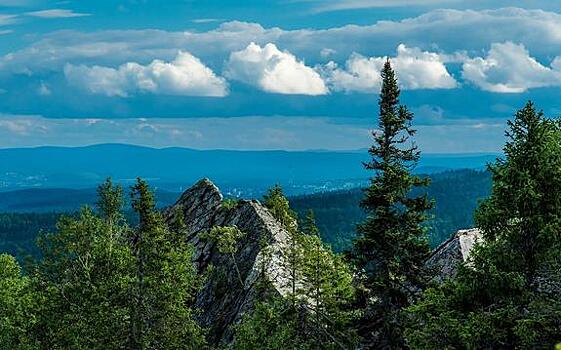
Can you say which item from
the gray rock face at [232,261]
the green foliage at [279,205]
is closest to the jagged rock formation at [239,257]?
the gray rock face at [232,261]

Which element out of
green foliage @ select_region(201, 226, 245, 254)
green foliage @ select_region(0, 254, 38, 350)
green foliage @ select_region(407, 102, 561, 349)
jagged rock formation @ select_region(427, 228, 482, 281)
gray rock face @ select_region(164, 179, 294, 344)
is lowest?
green foliage @ select_region(0, 254, 38, 350)

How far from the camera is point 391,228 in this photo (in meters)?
38.6

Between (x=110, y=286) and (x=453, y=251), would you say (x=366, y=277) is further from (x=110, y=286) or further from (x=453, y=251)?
(x=110, y=286)

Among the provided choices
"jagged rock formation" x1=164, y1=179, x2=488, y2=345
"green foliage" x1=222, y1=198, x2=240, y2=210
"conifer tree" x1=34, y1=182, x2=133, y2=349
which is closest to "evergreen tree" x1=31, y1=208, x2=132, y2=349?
"conifer tree" x1=34, y1=182, x2=133, y2=349

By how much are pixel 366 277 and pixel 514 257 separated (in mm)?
12770

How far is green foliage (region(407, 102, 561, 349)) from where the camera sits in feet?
93.5

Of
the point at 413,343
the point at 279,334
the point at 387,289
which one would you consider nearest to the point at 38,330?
the point at 279,334

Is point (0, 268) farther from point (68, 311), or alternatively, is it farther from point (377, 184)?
point (377, 184)

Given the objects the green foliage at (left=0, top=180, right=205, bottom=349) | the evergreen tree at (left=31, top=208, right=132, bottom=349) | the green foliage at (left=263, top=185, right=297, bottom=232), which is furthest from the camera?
the green foliage at (left=263, top=185, right=297, bottom=232)

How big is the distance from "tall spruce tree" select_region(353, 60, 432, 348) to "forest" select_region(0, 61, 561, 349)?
7 cm

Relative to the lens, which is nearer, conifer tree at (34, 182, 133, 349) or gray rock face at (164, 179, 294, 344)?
conifer tree at (34, 182, 133, 349)

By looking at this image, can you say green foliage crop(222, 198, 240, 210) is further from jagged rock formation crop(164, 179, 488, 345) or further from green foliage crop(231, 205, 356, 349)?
green foliage crop(231, 205, 356, 349)

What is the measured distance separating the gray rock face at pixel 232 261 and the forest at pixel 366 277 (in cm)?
85

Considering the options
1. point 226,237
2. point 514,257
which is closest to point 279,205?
point 226,237
